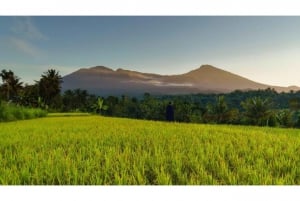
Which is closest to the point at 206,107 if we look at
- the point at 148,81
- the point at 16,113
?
the point at 16,113

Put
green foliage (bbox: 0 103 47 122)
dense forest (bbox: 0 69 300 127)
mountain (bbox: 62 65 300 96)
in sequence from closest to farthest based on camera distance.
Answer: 1. mountain (bbox: 62 65 300 96)
2. green foliage (bbox: 0 103 47 122)
3. dense forest (bbox: 0 69 300 127)

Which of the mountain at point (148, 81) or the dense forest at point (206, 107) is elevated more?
the mountain at point (148, 81)

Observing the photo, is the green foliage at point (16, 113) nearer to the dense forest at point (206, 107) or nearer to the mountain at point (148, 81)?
the dense forest at point (206, 107)

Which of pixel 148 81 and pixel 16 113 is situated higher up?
pixel 148 81

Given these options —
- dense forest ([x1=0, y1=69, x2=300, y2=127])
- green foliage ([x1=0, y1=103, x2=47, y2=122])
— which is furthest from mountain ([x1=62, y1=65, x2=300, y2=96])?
dense forest ([x1=0, y1=69, x2=300, y2=127])

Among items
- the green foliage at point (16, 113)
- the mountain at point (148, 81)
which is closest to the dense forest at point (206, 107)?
the green foliage at point (16, 113)

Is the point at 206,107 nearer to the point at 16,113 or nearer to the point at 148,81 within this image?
the point at 16,113

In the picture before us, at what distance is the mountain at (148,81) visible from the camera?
600cm

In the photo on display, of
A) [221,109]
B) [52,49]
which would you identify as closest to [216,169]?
[52,49]

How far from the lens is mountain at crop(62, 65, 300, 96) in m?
6.00

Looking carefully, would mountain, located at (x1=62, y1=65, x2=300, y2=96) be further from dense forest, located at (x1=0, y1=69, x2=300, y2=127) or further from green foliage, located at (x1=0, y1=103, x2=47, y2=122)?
dense forest, located at (x1=0, y1=69, x2=300, y2=127)

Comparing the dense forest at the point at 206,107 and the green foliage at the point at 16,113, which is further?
the dense forest at the point at 206,107

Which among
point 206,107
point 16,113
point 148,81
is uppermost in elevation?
point 148,81

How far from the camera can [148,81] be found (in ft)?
20.8
